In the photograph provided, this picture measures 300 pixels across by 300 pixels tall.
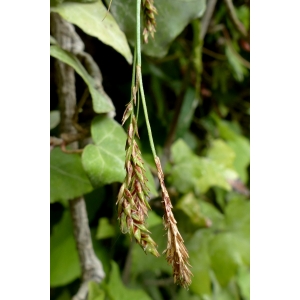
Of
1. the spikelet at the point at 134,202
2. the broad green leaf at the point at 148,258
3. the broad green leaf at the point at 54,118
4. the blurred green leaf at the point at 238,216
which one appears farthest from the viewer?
the blurred green leaf at the point at 238,216

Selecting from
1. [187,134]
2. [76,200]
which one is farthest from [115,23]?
[187,134]

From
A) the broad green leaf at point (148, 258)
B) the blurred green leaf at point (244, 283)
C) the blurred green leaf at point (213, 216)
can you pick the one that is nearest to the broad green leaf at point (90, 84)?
the broad green leaf at point (148, 258)

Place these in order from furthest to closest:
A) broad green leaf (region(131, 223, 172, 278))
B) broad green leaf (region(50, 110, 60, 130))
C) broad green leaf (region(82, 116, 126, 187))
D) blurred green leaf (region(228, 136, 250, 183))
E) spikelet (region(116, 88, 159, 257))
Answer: blurred green leaf (region(228, 136, 250, 183)) → broad green leaf (region(131, 223, 172, 278)) → broad green leaf (region(50, 110, 60, 130)) → broad green leaf (region(82, 116, 126, 187)) → spikelet (region(116, 88, 159, 257))

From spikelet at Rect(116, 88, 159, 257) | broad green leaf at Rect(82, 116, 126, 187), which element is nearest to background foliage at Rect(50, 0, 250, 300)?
broad green leaf at Rect(82, 116, 126, 187)

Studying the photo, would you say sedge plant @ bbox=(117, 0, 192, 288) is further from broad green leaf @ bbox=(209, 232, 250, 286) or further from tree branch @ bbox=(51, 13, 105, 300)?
broad green leaf @ bbox=(209, 232, 250, 286)

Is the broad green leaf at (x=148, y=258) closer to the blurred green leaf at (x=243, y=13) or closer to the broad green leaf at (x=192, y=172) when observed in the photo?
the broad green leaf at (x=192, y=172)

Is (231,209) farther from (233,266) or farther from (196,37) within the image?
(196,37)
